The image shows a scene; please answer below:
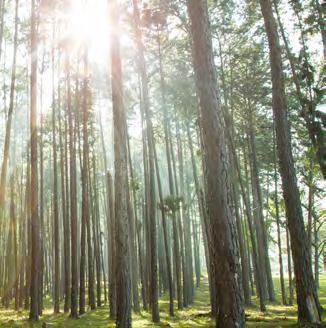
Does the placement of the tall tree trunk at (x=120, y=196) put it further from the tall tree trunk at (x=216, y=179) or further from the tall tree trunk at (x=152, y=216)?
the tall tree trunk at (x=152, y=216)

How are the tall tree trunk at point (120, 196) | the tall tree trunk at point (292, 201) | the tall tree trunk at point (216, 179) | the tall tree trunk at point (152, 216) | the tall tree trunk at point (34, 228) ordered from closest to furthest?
the tall tree trunk at point (216, 179)
the tall tree trunk at point (120, 196)
the tall tree trunk at point (292, 201)
the tall tree trunk at point (34, 228)
the tall tree trunk at point (152, 216)

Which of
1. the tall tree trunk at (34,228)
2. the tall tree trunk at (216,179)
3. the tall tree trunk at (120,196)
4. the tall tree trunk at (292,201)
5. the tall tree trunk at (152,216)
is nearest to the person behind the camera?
the tall tree trunk at (216,179)

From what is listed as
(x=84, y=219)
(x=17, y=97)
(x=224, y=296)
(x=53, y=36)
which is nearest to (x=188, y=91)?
(x=53, y=36)

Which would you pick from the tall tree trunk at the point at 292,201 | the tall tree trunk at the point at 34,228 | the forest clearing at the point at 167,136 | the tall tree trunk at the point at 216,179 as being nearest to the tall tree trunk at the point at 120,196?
the forest clearing at the point at 167,136

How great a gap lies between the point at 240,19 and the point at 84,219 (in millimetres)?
9033

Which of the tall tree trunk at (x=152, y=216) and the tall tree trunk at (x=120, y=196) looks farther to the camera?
the tall tree trunk at (x=152, y=216)

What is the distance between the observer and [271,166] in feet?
65.2

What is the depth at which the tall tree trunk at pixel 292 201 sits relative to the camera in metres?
7.66

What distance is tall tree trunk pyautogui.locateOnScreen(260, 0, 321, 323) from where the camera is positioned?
766cm

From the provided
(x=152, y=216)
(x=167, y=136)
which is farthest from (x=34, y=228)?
(x=167, y=136)

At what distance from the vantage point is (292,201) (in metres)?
8.17

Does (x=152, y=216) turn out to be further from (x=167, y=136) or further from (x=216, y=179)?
(x=216, y=179)

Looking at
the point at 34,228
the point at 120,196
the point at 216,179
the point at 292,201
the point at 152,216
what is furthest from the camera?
the point at 152,216

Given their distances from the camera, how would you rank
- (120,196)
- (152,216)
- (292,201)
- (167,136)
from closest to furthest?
1. (120,196)
2. (292,201)
3. (152,216)
4. (167,136)
